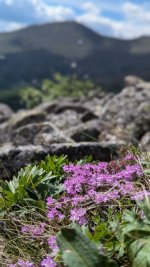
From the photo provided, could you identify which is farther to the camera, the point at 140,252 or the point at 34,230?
the point at 34,230

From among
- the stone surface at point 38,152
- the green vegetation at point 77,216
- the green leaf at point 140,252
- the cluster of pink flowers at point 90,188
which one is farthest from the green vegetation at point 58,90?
the green leaf at point 140,252

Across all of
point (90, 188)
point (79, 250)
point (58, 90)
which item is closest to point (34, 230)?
point (90, 188)

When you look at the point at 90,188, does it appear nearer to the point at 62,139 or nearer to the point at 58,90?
the point at 62,139

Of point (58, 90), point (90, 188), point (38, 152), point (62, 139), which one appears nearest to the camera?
point (90, 188)

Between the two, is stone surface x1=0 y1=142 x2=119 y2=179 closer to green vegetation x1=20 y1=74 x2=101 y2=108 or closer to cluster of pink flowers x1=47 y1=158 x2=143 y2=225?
cluster of pink flowers x1=47 y1=158 x2=143 y2=225

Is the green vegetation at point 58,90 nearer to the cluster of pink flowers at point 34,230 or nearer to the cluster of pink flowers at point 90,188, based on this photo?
the cluster of pink flowers at point 90,188

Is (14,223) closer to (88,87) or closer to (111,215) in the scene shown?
(111,215)

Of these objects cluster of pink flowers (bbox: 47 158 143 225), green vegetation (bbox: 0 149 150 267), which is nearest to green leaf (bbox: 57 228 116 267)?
green vegetation (bbox: 0 149 150 267)

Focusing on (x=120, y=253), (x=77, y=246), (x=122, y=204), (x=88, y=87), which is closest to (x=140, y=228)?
(x=120, y=253)
